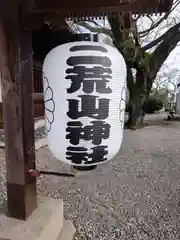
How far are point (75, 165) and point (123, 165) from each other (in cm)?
242

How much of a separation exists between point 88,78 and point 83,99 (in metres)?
0.11

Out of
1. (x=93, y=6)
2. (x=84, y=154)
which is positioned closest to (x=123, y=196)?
(x=84, y=154)

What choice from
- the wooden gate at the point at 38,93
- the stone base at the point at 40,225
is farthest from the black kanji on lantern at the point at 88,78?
the wooden gate at the point at 38,93

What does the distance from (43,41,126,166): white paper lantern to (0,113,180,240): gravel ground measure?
100 cm

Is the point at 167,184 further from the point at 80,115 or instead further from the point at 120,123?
the point at 80,115

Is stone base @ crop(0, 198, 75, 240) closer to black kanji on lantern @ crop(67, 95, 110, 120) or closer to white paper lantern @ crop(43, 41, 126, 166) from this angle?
white paper lantern @ crop(43, 41, 126, 166)

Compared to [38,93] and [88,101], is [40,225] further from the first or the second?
[38,93]

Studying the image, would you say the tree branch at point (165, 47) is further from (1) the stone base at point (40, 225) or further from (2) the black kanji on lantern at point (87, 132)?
(2) the black kanji on lantern at point (87, 132)

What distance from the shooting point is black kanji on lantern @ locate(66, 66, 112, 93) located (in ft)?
3.84

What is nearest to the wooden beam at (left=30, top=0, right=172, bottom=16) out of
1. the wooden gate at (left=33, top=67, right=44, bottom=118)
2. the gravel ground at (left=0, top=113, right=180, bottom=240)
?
the gravel ground at (left=0, top=113, right=180, bottom=240)

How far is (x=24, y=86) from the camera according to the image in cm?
142

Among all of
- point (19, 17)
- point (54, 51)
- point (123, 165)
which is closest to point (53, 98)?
point (54, 51)

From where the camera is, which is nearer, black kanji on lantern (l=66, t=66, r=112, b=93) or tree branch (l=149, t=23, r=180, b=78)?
black kanji on lantern (l=66, t=66, r=112, b=93)

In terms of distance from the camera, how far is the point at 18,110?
4.64ft
